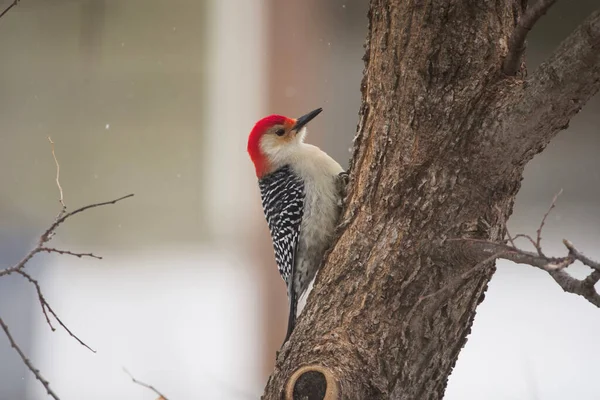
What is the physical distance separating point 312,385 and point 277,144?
1657mm

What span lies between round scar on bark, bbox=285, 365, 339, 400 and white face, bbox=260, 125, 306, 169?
1.56 m

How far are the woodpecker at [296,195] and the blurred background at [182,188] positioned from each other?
112 inches

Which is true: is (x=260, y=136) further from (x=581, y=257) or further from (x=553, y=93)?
(x=581, y=257)

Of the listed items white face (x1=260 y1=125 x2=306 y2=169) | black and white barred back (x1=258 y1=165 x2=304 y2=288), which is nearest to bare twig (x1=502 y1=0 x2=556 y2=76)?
black and white barred back (x1=258 y1=165 x2=304 y2=288)

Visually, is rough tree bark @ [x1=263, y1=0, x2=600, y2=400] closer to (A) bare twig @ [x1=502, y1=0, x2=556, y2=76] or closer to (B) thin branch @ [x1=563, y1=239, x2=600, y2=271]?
(A) bare twig @ [x1=502, y1=0, x2=556, y2=76]

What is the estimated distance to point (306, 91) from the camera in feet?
21.8

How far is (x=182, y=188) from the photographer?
769 cm

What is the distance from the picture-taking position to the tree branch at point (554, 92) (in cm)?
179

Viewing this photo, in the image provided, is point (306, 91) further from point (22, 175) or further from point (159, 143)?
point (22, 175)

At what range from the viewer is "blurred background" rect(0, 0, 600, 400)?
6277 millimetres

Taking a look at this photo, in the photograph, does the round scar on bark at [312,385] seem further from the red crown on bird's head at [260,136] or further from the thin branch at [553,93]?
the red crown on bird's head at [260,136]

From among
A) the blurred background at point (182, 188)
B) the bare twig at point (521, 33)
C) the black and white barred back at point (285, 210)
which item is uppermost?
the blurred background at point (182, 188)

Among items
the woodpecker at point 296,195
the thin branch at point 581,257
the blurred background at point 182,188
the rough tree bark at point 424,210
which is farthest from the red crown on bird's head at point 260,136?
the blurred background at point 182,188

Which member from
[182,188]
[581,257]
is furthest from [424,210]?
[182,188]
